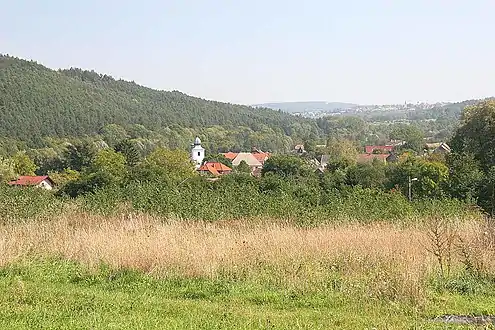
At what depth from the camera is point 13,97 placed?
123625 mm

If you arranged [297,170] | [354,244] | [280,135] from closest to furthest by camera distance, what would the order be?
[354,244]
[297,170]
[280,135]

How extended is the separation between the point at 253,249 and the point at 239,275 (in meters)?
0.95

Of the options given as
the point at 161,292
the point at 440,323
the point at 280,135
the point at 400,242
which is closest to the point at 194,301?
the point at 161,292

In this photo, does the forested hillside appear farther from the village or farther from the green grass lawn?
the green grass lawn

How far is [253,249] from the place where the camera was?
9438 millimetres

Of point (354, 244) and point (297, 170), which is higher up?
point (354, 244)

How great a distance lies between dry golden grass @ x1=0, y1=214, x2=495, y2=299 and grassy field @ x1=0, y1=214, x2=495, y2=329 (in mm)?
23

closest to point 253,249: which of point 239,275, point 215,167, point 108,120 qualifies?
point 239,275

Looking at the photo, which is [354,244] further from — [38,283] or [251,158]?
[251,158]

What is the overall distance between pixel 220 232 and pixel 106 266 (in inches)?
107

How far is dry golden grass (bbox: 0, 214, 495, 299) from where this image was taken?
823cm

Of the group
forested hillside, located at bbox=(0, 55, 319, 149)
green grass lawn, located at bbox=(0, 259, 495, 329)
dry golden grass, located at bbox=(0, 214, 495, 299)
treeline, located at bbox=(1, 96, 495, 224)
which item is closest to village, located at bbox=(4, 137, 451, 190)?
forested hillside, located at bbox=(0, 55, 319, 149)

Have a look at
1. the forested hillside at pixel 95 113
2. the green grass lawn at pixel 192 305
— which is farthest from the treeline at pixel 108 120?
the green grass lawn at pixel 192 305

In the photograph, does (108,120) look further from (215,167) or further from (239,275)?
(239,275)
